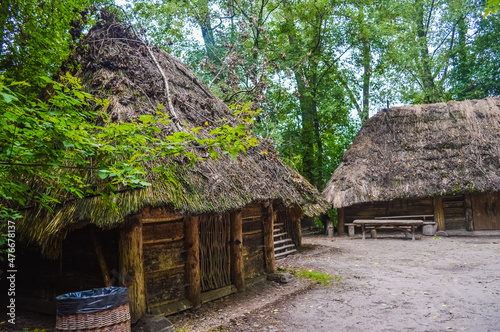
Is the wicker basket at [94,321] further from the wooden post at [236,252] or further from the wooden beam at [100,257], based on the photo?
the wooden post at [236,252]

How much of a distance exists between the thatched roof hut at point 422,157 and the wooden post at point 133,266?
10696mm

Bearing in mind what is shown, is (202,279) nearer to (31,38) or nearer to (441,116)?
(31,38)

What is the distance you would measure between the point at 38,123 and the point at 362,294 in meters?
6.10

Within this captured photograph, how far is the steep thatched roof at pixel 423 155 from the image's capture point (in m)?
14.2

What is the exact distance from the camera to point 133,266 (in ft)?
17.3

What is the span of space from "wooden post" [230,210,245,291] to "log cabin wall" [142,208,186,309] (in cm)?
124

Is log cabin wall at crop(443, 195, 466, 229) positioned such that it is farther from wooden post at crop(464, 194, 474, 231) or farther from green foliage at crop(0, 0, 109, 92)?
green foliage at crop(0, 0, 109, 92)

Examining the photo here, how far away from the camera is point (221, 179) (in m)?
6.11

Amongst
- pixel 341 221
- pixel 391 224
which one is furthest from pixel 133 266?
pixel 341 221

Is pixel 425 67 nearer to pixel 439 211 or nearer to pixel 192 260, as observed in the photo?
pixel 439 211

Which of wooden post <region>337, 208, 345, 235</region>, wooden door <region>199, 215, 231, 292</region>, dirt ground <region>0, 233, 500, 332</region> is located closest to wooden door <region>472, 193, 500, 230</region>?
dirt ground <region>0, 233, 500, 332</region>

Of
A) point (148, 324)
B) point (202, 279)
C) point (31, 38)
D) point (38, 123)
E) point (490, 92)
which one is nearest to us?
point (38, 123)

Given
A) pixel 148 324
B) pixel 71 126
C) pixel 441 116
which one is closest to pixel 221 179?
pixel 148 324

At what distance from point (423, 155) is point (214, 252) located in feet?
38.1
